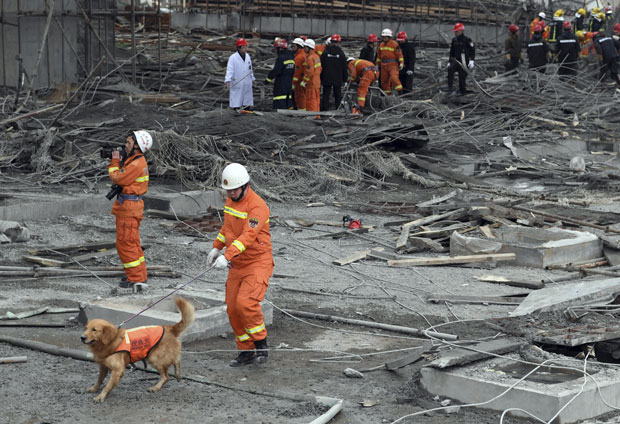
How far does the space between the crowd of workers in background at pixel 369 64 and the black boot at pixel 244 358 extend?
13694 mm

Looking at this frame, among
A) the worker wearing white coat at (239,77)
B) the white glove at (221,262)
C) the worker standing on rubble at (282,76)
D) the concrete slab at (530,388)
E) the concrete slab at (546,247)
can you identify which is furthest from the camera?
the worker standing on rubble at (282,76)

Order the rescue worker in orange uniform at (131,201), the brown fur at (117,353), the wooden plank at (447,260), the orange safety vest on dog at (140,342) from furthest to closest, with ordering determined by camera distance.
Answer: the wooden plank at (447,260), the rescue worker in orange uniform at (131,201), the orange safety vest on dog at (140,342), the brown fur at (117,353)

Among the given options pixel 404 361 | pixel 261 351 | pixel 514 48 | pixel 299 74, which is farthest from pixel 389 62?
pixel 404 361

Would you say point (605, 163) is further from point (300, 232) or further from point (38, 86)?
point (38, 86)

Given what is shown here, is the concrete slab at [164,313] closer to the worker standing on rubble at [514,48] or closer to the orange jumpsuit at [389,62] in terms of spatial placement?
the orange jumpsuit at [389,62]

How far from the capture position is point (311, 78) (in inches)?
855

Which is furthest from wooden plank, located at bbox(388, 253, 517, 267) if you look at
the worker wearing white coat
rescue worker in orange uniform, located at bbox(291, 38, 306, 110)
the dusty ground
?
rescue worker in orange uniform, located at bbox(291, 38, 306, 110)

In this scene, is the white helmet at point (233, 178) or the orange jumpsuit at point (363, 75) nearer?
the white helmet at point (233, 178)

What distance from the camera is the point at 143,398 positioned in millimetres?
7074

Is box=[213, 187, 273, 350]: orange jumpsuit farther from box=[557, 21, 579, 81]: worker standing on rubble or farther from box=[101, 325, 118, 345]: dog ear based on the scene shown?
box=[557, 21, 579, 81]: worker standing on rubble

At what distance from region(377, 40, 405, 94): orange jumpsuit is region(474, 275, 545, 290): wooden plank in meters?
13.0

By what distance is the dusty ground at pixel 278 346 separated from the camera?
22.4 ft

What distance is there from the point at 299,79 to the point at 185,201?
7512 millimetres

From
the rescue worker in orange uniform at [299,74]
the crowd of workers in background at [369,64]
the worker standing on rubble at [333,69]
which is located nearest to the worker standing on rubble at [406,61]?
the crowd of workers in background at [369,64]
